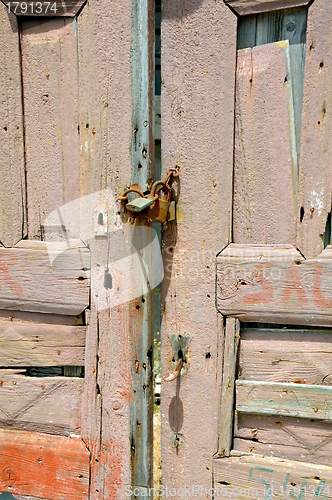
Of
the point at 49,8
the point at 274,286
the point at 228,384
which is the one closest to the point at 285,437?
the point at 228,384

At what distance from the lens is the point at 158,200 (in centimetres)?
115

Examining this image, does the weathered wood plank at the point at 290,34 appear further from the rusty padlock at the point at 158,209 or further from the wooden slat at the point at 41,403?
the wooden slat at the point at 41,403

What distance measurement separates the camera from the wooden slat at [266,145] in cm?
109

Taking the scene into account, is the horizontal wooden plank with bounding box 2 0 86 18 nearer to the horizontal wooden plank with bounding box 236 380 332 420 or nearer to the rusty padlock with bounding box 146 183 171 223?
the rusty padlock with bounding box 146 183 171 223

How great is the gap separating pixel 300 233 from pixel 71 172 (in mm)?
800

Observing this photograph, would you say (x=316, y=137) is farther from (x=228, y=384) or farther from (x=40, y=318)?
(x=40, y=318)

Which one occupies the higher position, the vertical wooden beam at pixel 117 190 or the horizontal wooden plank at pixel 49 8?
the horizontal wooden plank at pixel 49 8

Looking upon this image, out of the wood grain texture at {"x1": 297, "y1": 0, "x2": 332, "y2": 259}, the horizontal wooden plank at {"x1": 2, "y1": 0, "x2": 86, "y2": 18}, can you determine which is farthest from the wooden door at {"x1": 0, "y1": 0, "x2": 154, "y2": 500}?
the wood grain texture at {"x1": 297, "y1": 0, "x2": 332, "y2": 259}

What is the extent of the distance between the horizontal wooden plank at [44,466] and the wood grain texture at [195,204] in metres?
0.32

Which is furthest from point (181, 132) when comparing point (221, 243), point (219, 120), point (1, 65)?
point (1, 65)

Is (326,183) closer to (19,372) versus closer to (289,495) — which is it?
(289,495)

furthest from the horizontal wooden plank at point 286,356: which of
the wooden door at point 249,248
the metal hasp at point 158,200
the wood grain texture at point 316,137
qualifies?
the metal hasp at point 158,200

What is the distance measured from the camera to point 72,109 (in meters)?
1.23

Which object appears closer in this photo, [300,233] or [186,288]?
[300,233]
